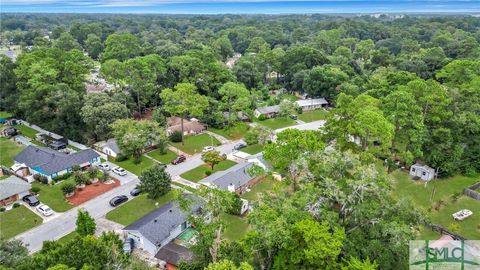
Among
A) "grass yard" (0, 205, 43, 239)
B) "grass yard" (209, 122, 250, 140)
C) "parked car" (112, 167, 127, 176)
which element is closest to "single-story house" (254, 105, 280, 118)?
"grass yard" (209, 122, 250, 140)

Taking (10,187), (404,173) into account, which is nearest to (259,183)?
(404,173)

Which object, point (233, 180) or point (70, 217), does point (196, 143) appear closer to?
point (233, 180)

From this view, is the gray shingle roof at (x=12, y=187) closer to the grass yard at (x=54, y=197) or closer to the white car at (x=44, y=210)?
the grass yard at (x=54, y=197)

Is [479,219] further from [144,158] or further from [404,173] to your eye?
[144,158]

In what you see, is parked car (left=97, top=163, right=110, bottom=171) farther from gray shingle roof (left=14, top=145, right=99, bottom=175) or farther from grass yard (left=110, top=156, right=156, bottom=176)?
grass yard (left=110, top=156, right=156, bottom=176)

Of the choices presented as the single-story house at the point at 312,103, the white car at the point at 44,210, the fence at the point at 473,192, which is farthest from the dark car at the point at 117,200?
the single-story house at the point at 312,103

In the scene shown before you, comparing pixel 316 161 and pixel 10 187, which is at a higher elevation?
pixel 316 161
